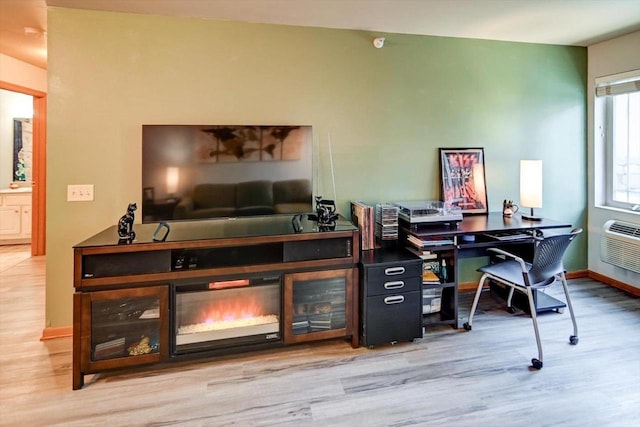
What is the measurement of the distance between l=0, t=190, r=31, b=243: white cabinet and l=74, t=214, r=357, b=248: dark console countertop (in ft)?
14.1

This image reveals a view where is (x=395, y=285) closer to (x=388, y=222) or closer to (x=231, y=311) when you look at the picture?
(x=388, y=222)

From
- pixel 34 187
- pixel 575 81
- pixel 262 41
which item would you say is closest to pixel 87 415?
pixel 262 41

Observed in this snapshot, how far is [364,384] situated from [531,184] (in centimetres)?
235

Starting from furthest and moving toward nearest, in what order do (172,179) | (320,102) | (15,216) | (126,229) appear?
(15,216)
(320,102)
(172,179)
(126,229)

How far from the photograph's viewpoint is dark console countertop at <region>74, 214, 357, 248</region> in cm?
225

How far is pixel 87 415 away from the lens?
74.0 inches

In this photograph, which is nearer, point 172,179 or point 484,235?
point 172,179

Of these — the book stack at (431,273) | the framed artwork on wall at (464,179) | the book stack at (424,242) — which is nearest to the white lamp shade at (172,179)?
the book stack at (424,242)

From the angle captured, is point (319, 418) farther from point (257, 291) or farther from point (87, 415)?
point (87, 415)

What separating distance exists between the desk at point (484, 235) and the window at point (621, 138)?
4.20 feet

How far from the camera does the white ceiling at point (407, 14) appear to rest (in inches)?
101

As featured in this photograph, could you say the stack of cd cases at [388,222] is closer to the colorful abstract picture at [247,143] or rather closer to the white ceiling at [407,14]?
the colorful abstract picture at [247,143]

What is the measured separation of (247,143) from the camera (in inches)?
103

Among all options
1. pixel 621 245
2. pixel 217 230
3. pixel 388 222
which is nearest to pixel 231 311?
pixel 217 230
